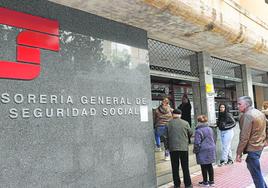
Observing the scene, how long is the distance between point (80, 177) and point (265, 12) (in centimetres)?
877

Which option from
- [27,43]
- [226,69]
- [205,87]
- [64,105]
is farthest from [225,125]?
[27,43]

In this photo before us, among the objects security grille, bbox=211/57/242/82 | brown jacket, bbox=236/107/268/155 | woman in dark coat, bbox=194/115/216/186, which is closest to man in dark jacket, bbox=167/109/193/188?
woman in dark coat, bbox=194/115/216/186

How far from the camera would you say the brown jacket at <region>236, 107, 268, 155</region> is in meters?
4.80

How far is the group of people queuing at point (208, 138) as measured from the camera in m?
4.82

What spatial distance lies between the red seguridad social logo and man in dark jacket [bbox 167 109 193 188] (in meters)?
2.86

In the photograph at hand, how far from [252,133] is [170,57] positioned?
480 centimetres

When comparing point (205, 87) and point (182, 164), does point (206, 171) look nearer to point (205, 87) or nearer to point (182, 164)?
point (182, 164)

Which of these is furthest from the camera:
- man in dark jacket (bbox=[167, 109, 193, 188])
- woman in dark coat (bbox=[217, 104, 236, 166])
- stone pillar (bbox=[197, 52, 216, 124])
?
stone pillar (bbox=[197, 52, 216, 124])

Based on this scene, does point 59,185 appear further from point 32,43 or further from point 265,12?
point 265,12

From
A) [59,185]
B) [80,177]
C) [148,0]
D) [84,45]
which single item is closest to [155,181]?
[80,177]

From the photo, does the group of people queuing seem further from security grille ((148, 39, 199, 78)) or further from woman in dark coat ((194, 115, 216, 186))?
security grille ((148, 39, 199, 78))

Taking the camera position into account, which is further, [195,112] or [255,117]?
[195,112]

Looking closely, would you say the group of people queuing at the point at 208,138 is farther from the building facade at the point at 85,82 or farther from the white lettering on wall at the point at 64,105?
the white lettering on wall at the point at 64,105

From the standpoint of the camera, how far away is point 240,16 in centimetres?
780
